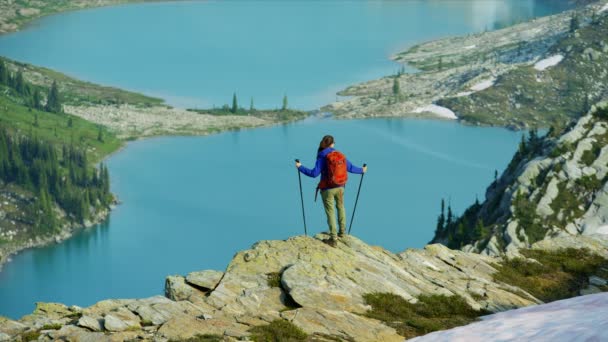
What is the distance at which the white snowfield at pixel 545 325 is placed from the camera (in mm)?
28297

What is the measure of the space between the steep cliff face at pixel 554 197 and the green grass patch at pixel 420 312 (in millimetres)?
68956

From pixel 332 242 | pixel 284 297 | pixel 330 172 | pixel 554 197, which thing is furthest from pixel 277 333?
pixel 554 197

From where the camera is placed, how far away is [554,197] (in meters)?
116

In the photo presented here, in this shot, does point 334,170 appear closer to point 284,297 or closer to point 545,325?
point 284,297

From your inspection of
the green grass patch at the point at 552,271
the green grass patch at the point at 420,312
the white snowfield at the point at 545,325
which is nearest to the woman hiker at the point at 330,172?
the green grass patch at the point at 420,312

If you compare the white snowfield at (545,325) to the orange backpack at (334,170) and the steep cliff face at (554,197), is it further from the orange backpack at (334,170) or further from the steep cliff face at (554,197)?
the steep cliff face at (554,197)

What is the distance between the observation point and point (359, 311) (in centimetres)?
3497

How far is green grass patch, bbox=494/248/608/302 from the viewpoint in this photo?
41156 mm

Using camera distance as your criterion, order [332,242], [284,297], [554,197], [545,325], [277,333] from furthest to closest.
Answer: [554,197]
[332,242]
[284,297]
[277,333]
[545,325]

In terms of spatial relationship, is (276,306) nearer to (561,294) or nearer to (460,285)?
(460,285)

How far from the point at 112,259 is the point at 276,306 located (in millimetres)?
157529

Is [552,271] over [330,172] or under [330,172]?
under

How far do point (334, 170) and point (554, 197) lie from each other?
82.4m

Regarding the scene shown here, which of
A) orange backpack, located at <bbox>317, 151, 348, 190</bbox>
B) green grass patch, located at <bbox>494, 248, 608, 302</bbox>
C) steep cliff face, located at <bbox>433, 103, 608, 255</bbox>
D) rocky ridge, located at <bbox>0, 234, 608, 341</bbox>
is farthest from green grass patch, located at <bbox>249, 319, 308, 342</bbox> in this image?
steep cliff face, located at <bbox>433, 103, 608, 255</bbox>
